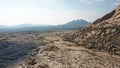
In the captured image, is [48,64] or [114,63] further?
[48,64]

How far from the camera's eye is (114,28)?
1802 inches

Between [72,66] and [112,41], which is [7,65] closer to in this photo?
[72,66]

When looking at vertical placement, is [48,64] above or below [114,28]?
below

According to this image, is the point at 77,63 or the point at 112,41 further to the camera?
the point at 112,41

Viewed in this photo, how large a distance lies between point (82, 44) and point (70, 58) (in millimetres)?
16853

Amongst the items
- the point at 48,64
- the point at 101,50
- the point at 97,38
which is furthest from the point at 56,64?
the point at 97,38

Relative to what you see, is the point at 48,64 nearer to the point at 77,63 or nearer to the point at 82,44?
the point at 77,63

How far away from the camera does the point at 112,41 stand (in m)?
40.8

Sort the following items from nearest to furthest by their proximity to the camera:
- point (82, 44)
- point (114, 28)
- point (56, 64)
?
1. point (56, 64)
2. point (114, 28)
3. point (82, 44)

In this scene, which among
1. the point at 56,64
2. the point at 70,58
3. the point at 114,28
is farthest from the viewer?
the point at 114,28

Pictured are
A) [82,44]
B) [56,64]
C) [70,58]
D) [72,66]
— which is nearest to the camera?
[72,66]

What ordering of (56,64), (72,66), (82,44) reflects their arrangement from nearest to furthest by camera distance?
(72,66), (56,64), (82,44)

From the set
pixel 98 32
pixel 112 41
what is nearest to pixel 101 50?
pixel 112 41

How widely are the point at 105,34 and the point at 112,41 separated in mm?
5840
